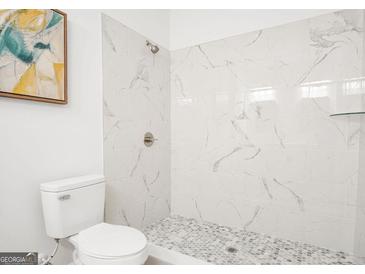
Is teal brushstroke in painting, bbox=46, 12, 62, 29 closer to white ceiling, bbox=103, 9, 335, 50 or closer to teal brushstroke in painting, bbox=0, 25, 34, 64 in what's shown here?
teal brushstroke in painting, bbox=0, 25, 34, 64

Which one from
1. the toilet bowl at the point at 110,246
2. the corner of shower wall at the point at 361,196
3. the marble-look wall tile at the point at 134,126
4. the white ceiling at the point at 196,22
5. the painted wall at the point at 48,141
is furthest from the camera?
the white ceiling at the point at 196,22

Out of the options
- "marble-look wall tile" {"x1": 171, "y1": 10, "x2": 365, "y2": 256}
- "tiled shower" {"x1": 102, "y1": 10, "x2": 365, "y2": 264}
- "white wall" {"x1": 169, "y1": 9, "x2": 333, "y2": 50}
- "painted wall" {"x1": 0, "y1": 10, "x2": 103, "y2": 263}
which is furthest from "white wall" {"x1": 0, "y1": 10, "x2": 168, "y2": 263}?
"marble-look wall tile" {"x1": 171, "y1": 10, "x2": 365, "y2": 256}

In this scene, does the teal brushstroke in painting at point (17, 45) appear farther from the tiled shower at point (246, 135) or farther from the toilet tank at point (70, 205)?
the toilet tank at point (70, 205)

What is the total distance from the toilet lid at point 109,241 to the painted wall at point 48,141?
313mm


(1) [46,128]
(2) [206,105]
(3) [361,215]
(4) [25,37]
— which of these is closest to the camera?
(4) [25,37]

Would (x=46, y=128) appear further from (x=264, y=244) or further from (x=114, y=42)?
(x=264, y=244)

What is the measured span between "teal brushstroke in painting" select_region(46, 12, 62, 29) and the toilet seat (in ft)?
3.80

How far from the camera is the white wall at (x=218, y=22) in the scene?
5.94ft

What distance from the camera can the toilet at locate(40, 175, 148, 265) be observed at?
1.07 meters

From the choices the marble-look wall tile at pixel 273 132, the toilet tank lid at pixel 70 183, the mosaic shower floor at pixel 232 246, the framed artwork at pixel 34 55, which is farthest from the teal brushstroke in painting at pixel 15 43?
the mosaic shower floor at pixel 232 246

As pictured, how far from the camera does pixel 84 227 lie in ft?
4.41

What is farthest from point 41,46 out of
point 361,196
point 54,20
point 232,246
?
point 361,196

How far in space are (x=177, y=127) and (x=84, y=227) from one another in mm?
1258

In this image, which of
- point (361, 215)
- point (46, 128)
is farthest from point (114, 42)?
point (361, 215)
